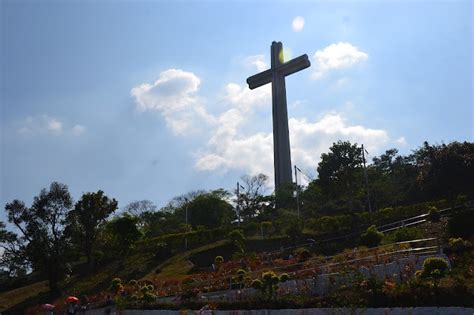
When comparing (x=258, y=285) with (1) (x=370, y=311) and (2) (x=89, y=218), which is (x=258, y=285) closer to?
(1) (x=370, y=311)

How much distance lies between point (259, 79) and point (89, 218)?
28511 millimetres

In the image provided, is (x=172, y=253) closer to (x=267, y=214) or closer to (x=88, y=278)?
(x=88, y=278)

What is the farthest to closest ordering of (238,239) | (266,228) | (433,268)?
(266,228) → (238,239) → (433,268)

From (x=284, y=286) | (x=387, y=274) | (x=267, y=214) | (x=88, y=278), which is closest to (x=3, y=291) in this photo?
(x=88, y=278)

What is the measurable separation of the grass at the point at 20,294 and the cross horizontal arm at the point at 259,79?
1205 inches

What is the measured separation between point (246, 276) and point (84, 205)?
746 inches

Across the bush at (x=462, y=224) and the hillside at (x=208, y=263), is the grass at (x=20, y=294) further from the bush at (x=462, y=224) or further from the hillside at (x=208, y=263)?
the bush at (x=462, y=224)

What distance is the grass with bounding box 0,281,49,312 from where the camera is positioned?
3123 cm

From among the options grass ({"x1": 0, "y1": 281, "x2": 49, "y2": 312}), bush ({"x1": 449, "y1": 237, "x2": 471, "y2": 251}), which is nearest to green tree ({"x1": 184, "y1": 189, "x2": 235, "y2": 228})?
grass ({"x1": 0, "y1": 281, "x2": 49, "y2": 312})

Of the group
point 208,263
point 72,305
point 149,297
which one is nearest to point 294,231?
point 208,263

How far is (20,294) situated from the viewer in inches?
1341

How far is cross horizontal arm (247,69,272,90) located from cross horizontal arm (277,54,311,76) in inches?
61.8

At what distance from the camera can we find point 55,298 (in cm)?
2908

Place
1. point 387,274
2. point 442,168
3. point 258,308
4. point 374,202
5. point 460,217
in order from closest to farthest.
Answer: point 258,308 < point 387,274 < point 460,217 < point 442,168 < point 374,202
